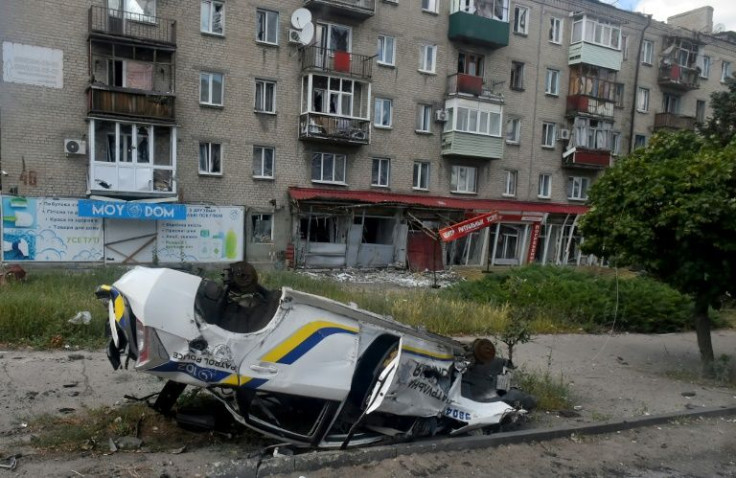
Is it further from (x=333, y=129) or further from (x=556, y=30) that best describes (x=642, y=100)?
(x=333, y=129)

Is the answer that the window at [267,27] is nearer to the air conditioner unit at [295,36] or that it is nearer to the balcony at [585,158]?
the air conditioner unit at [295,36]

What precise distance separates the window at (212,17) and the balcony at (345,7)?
3508mm

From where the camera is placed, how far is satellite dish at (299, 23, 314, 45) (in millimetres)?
24859

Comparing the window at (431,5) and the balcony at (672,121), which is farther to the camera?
the balcony at (672,121)

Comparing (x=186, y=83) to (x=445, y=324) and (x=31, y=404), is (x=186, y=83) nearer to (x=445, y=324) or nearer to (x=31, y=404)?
(x=445, y=324)

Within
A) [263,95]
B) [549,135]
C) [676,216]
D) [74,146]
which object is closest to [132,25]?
[74,146]

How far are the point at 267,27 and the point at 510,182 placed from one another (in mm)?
14523

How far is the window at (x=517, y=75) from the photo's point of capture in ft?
103

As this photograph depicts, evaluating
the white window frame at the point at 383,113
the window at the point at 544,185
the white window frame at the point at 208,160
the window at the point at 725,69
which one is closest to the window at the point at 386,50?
the white window frame at the point at 383,113

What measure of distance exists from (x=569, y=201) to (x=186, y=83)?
21.2 metres

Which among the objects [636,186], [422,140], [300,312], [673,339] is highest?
[422,140]

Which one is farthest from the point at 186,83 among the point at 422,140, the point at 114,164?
the point at 422,140

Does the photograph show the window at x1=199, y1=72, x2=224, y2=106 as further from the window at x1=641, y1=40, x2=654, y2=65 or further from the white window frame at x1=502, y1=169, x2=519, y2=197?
the window at x1=641, y1=40, x2=654, y2=65

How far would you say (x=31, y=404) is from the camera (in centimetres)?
586
